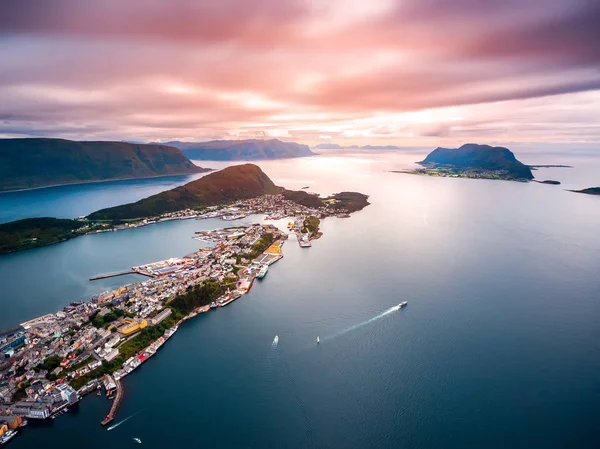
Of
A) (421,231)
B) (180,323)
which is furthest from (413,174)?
(180,323)

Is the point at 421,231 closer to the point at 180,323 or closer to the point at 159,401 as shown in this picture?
the point at 180,323

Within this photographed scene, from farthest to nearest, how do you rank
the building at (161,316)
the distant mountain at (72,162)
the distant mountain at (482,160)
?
the distant mountain at (482,160)
the distant mountain at (72,162)
the building at (161,316)

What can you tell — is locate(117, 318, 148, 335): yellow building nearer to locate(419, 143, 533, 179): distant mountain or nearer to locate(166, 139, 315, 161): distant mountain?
locate(419, 143, 533, 179): distant mountain

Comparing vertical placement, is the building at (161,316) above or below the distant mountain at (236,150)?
above

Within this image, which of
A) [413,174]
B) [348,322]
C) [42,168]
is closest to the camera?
[348,322]

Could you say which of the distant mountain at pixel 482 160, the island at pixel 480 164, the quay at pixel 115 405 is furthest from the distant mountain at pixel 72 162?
the distant mountain at pixel 482 160

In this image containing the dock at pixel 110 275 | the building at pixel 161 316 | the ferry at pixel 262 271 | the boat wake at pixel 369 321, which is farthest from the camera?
the ferry at pixel 262 271

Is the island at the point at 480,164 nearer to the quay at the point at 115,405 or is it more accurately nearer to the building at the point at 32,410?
the quay at the point at 115,405

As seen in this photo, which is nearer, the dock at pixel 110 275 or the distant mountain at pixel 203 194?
the dock at pixel 110 275
